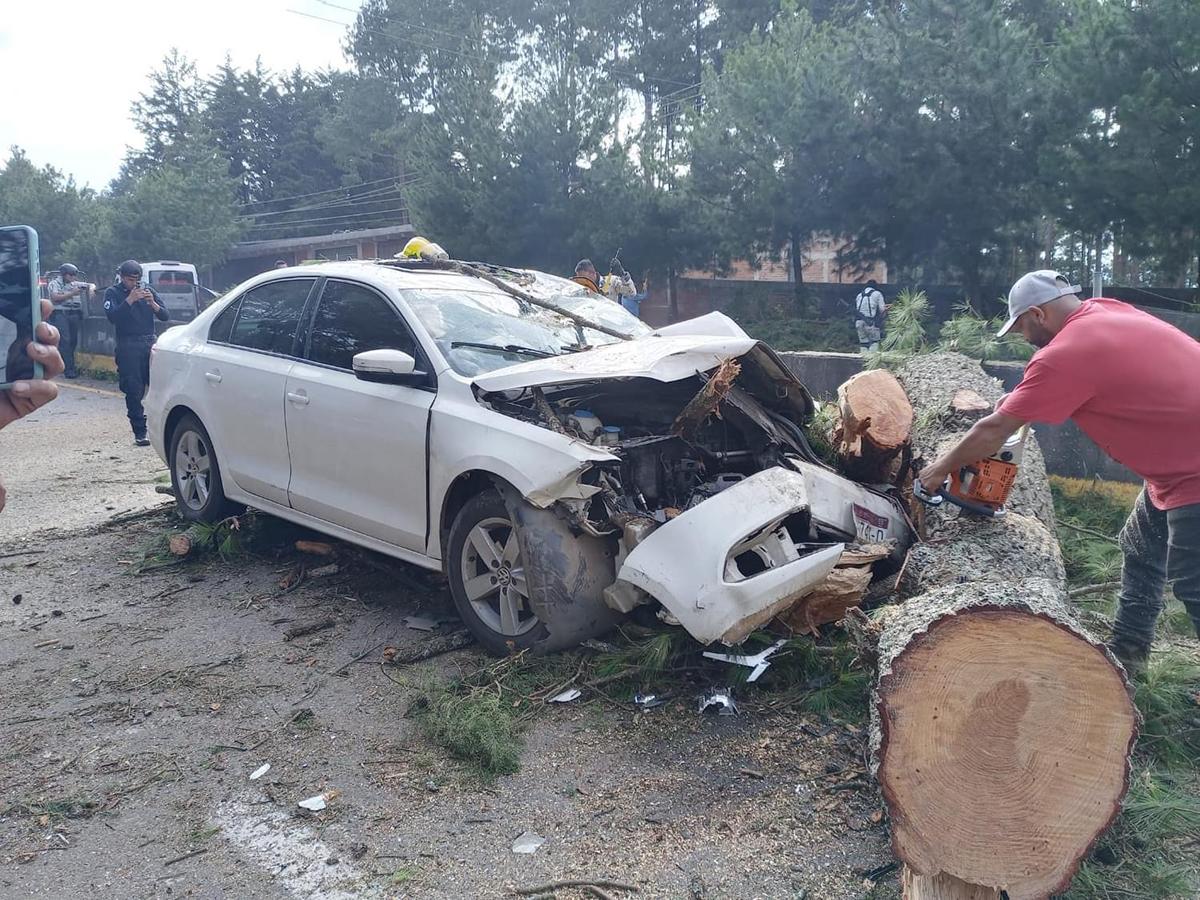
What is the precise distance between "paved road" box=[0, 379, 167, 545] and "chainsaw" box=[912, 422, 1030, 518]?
5941 mm

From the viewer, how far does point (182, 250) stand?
126ft

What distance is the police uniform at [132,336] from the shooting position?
10.4 meters

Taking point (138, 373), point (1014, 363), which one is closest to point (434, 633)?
point (1014, 363)

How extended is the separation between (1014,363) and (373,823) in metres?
5.92

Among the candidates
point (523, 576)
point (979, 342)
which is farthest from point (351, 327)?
point (979, 342)

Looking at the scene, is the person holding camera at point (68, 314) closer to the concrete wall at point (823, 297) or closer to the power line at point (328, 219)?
the concrete wall at point (823, 297)

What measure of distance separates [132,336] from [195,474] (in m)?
4.93

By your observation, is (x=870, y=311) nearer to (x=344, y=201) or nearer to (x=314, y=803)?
(x=314, y=803)

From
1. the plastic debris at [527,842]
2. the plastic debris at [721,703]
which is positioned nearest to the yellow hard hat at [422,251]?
the plastic debris at [721,703]

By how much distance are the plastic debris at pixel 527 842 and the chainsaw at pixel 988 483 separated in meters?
2.15

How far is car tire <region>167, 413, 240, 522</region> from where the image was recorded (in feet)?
20.0

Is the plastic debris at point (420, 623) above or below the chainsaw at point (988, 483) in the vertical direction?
below

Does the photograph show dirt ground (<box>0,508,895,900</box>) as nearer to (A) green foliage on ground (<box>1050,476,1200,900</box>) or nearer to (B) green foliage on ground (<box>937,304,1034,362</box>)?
(A) green foliage on ground (<box>1050,476,1200,900</box>)

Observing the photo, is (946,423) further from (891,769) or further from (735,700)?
(891,769)
